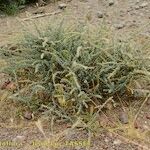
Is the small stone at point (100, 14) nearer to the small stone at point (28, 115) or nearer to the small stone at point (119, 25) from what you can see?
the small stone at point (119, 25)

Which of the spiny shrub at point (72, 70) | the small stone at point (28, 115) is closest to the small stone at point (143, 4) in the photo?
the spiny shrub at point (72, 70)

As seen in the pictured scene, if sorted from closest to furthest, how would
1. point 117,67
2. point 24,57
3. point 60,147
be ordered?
1. point 60,147
2. point 117,67
3. point 24,57

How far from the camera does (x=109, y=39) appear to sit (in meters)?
3.23

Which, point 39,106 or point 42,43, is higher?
point 42,43

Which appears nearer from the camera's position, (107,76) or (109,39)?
(107,76)

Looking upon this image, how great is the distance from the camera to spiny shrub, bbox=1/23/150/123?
290 cm

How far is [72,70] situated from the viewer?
2959 millimetres

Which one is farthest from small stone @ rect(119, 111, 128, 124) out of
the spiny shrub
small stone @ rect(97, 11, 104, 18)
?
small stone @ rect(97, 11, 104, 18)

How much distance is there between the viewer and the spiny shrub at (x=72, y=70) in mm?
2904

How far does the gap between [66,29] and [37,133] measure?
2.54ft

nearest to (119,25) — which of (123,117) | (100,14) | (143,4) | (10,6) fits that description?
(100,14)

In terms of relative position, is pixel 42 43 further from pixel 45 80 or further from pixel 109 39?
pixel 109 39

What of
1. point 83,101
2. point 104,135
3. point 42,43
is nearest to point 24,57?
point 42,43

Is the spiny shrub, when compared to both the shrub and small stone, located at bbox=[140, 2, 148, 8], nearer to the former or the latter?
small stone, located at bbox=[140, 2, 148, 8]
